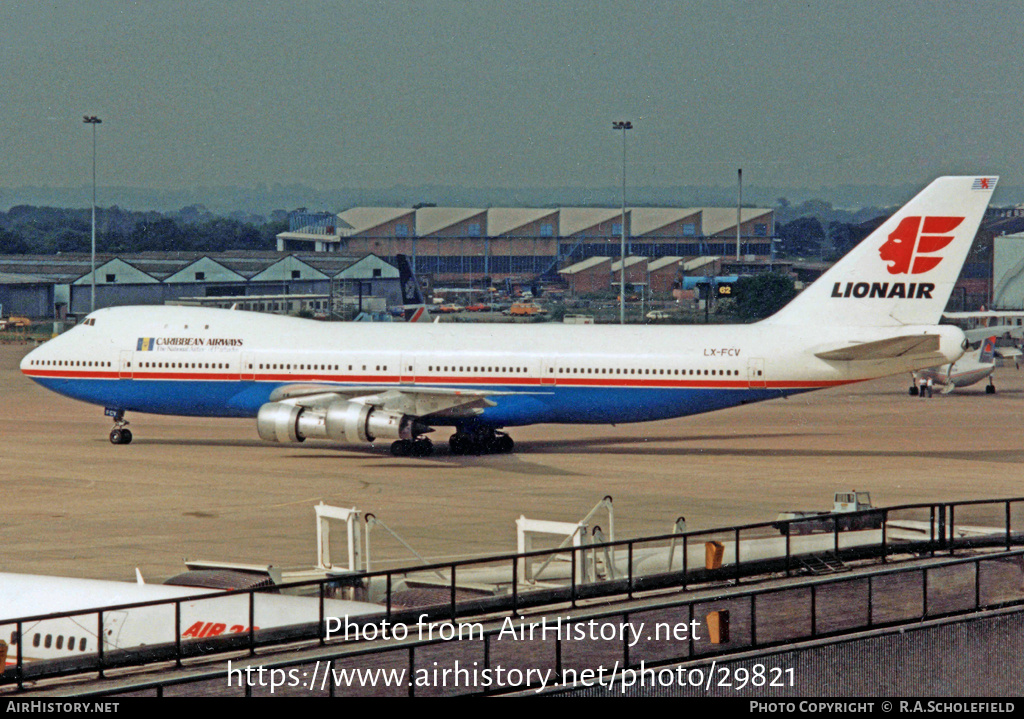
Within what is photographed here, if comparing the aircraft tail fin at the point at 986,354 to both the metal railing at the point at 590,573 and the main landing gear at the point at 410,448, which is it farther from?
the metal railing at the point at 590,573

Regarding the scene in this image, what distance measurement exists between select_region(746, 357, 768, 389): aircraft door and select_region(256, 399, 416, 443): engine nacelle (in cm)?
1206

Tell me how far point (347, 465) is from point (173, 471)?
19.5 ft

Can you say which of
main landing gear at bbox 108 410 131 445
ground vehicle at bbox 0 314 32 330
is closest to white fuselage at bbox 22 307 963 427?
main landing gear at bbox 108 410 131 445

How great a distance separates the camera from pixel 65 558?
33844mm

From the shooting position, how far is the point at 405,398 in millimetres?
51000

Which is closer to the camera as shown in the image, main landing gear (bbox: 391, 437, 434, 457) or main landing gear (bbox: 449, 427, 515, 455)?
main landing gear (bbox: 391, 437, 434, 457)

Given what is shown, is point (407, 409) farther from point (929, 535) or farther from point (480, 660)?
point (480, 660)

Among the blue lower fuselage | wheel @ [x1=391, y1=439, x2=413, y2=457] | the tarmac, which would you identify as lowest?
the tarmac

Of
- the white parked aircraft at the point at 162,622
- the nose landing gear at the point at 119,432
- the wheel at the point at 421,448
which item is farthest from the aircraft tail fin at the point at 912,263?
the white parked aircraft at the point at 162,622

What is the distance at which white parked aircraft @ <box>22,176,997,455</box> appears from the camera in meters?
50.9

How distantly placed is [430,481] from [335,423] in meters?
5.00

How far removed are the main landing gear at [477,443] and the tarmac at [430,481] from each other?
99 centimetres

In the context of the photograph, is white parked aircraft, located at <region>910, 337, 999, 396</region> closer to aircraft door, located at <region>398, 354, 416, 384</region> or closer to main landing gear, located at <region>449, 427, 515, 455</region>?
main landing gear, located at <region>449, 427, 515, 455</region>
